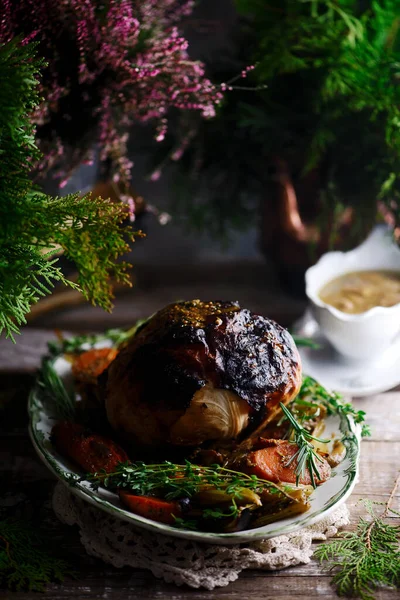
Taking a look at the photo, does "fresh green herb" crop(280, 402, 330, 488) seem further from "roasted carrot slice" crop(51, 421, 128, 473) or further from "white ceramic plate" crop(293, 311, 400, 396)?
"white ceramic plate" crop(293, 311, 400, 396)

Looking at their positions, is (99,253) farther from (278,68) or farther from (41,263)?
(278,68)

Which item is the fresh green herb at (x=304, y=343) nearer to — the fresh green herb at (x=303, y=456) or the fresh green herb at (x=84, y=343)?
the fresh green herb at (x=84, y=343)

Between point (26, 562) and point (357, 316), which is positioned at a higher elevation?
point (26, 562)

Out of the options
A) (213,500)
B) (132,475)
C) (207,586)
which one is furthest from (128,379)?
(207,586)

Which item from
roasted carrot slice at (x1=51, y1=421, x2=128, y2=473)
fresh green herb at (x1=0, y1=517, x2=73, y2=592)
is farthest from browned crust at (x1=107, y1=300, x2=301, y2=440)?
fresh green herb at (x1=0, y1=517, x2=73, y2=592)

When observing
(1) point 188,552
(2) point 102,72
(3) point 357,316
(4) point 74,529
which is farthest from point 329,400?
(2) point 102,72

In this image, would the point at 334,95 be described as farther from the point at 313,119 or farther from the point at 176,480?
the point at 176,480
